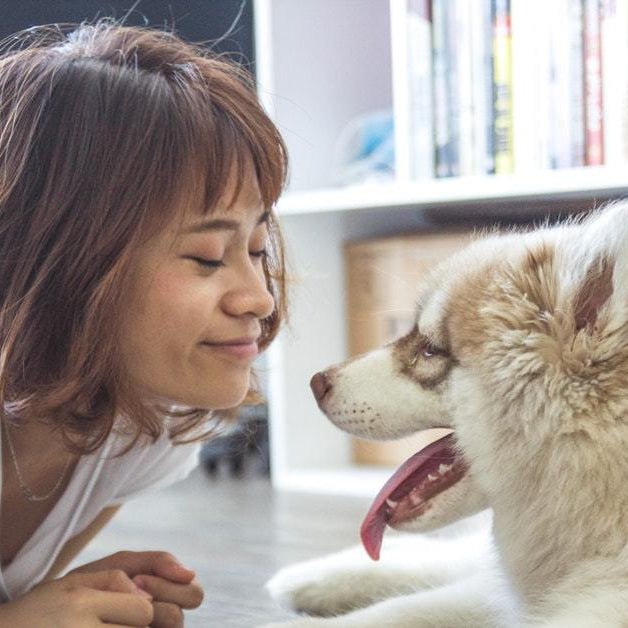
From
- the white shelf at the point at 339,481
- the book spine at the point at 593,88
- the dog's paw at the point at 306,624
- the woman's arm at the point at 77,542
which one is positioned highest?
the book spine at the point at 593,88

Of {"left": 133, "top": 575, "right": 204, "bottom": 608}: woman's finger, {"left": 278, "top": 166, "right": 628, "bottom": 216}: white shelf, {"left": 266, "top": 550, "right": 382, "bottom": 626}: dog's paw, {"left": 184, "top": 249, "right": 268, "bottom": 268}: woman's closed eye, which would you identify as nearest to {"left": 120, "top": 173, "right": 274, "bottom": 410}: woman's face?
{"left": 184, "top": 249, "right": 268, "bottom": 268}: woman's closed eye

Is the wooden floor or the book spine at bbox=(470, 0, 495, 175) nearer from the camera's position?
the wooden floor

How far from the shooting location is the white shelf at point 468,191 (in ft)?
6.59

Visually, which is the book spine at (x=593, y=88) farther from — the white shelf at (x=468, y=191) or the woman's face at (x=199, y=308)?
the woman's face at (x=199, y=308)

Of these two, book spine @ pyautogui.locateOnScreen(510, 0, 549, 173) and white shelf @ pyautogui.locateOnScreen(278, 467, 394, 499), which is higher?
book spine @ pyautogui.locateOnScreen(510, 0, 549, 173)

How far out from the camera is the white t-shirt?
4.26ft

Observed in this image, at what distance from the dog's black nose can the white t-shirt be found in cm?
27

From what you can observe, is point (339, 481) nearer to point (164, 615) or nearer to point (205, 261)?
point (164, 615)

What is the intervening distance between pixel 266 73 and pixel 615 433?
170 centimetres

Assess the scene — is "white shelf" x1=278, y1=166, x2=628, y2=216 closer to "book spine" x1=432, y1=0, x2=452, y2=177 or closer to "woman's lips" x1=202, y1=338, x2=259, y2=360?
"book spine" x1=432, y1=0, x2=452, y2=177

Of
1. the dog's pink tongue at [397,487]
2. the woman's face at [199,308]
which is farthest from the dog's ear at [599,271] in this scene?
the woman's face at [199,308]

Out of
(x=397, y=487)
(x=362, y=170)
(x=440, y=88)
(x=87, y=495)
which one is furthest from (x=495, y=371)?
(x=362, y=170)

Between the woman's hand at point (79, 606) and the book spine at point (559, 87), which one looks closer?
the woman's hand at point (79, 606)

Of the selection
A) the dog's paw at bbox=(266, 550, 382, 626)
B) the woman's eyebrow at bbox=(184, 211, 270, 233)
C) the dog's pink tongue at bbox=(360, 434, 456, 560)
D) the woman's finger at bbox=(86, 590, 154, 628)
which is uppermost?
the woman's eyebrow at bbox=(184, 211, 270, 233)
